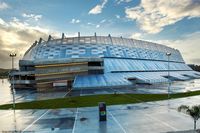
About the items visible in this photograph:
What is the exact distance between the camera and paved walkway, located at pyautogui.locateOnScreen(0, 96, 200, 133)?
66.3 feet

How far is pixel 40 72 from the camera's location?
62.9 meters

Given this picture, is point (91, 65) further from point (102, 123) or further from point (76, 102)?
point (102, 123)

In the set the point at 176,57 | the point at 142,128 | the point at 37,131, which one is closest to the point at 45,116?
the point at 37,131

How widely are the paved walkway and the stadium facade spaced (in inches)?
1059

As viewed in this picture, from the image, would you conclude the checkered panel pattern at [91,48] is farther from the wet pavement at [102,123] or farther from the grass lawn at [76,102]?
the wet pavement at [102,123]

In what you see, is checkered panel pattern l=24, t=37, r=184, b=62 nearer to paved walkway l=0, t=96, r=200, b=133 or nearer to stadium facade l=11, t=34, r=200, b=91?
stadium facade l=11, t=34, r=200, b=91

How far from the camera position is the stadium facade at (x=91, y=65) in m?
63.2

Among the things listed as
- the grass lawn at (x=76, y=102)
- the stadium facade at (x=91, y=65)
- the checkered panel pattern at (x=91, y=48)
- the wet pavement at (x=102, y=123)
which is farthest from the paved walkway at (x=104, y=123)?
the checkered panel pattern at (x=91, y=48)

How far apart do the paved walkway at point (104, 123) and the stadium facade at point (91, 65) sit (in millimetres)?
26904

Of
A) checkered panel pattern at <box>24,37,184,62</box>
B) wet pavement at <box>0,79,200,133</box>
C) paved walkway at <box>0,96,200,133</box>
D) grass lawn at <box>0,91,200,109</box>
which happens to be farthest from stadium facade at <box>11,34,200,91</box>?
wet pavement at <box>0,79,200,133</box>

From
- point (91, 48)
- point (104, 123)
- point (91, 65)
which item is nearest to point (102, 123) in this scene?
point (104, 123)

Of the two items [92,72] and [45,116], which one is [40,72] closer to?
[92,72]

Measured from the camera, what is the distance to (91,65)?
70.0 metres

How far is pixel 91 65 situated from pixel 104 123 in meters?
48.2
